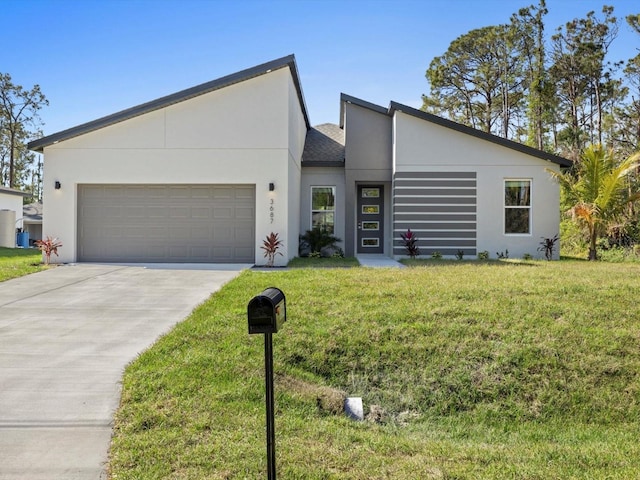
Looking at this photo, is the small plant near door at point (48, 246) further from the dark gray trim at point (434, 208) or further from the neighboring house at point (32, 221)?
the neighboring house at point (32, 221)

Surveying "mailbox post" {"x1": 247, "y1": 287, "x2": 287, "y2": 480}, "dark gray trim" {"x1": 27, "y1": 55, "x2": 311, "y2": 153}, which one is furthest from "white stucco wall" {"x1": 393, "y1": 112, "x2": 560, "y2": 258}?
"mailbox post" {"x1": 247, "y1": 287, "x2": 287, "y2": 480}

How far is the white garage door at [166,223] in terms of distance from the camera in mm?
12258

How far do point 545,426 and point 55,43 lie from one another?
1665 centimetres

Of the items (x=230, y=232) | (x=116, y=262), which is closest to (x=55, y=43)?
(x=116, y=262)

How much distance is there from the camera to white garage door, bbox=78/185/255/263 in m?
12.3

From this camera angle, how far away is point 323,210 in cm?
1527

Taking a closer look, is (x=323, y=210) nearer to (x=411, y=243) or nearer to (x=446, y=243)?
(x=411, y=243)

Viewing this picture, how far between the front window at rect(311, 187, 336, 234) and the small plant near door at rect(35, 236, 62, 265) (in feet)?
24.8

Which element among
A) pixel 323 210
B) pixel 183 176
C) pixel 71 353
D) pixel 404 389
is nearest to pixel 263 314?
pixel 404 389

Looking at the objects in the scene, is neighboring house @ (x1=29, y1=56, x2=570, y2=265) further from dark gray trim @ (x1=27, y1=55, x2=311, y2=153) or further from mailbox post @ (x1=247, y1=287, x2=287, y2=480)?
mailbox post @ (x1=247, y1=287, x2=287, y2=480)

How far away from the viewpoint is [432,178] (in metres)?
13.9

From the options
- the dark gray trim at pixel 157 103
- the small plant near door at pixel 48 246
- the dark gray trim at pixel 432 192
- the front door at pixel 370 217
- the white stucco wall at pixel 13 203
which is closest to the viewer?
the small plant near door at pixel 48 246

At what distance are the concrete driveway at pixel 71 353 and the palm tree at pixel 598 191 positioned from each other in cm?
1081

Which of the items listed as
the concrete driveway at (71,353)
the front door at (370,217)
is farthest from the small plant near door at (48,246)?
the front door at (370,217)
